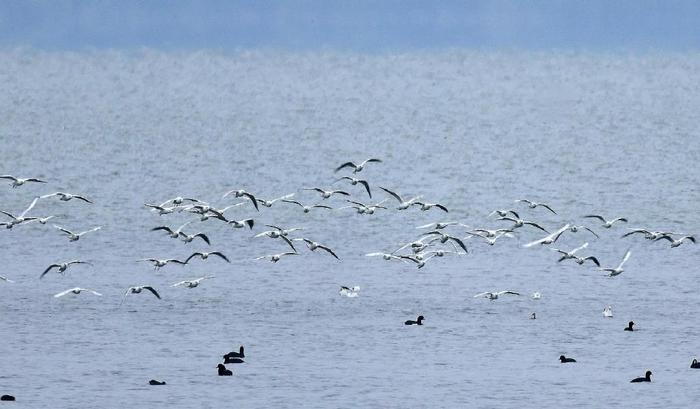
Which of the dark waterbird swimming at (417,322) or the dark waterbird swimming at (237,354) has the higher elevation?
the dark waterbird swimming at (417,322)

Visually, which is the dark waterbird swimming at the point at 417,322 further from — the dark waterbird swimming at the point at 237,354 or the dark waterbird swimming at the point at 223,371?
the dark waterbird swimming at the point at 223,371

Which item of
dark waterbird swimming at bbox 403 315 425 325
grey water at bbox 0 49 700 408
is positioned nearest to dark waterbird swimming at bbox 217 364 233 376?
grey water at bbox 0 49 700 408

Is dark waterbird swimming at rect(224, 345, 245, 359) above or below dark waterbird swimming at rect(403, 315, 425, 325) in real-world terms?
below

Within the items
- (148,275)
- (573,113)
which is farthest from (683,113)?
(148,275)

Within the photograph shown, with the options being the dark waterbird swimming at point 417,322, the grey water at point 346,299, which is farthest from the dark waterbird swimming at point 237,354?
the dark waterbird swimming at point 417,322

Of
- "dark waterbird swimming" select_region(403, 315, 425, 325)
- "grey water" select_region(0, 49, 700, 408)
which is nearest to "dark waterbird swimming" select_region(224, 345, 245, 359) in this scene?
"grey water" select_region(0, 49, 700, 408)

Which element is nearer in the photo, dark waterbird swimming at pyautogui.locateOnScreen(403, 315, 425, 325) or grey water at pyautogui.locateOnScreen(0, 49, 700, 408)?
grey water at pyautogui.locateOnScreen(0, 49, 700, 408)

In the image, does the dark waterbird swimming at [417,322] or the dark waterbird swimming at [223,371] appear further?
the dark waterbird swimming at [417,322]

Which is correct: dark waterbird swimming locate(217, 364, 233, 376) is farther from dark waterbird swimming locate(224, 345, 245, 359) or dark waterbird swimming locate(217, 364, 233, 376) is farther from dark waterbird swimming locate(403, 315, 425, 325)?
dark waterbird swimming locate(403, 315, 425, 325)

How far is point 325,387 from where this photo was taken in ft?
147

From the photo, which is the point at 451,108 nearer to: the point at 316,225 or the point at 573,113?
the point at 573,113

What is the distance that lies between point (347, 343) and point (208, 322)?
526cm

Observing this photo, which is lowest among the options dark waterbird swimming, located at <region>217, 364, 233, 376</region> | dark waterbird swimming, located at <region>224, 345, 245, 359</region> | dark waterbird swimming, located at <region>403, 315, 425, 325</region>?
dark waterbird swimming, located at <region>217, 364, 233, 376</region>

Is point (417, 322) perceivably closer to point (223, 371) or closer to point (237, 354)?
point (237, 354)
